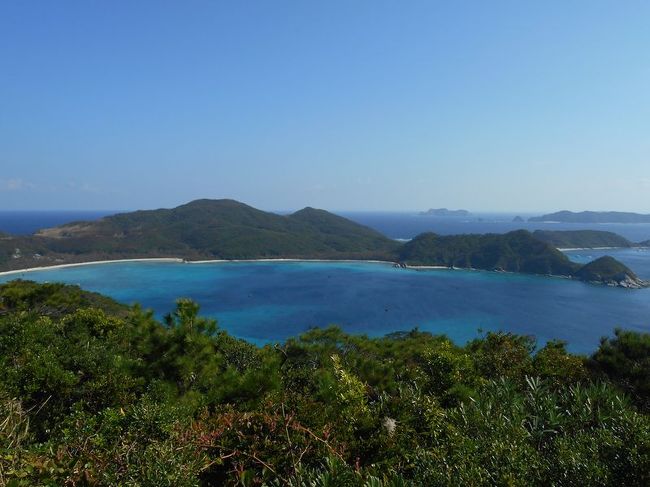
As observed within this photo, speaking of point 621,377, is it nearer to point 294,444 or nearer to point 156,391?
point 294,444

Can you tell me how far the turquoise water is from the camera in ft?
133

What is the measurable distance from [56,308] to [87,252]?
259ft

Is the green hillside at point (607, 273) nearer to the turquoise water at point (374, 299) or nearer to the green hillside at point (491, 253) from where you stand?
the green hillside at point (491, 253)

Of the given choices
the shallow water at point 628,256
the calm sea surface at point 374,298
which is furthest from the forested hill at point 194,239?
the shallow water at point 628,256

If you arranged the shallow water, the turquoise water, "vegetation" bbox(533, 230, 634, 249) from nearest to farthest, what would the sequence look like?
1. the turquoise water
2. the shallow water
3. "vegetation" bbox(533, 230, 634, 249)

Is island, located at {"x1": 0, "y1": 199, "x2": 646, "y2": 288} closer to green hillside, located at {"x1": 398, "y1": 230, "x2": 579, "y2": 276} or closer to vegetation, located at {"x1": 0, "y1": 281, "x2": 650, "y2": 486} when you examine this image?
green hillside, located at {"x1": 398, "y1": 230, "x2": 579, "y2": 276}

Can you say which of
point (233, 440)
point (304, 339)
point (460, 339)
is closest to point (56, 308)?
point (304, 339)

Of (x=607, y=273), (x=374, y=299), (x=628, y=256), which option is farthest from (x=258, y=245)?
(x=628, y=256)

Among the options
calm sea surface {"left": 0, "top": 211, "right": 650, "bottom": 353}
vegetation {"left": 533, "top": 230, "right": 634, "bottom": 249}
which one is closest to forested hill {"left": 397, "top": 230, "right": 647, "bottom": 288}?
calm sea surface {"left": 0, "top": 211, "right": 650, "bottom": 353}

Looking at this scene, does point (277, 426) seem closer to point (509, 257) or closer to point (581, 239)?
point (509, 257)

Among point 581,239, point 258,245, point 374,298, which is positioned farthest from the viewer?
point 581,239

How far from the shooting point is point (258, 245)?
94.8 meters

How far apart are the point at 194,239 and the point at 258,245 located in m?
16.5

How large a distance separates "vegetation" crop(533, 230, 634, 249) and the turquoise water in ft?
137
